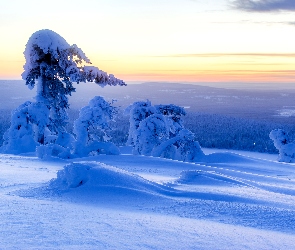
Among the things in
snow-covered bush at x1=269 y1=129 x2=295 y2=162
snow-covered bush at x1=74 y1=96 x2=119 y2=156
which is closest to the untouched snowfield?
snow-covered bush at x1=74 y1=96 x2=119 y2=156

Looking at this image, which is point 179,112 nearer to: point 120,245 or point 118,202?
point 118,202

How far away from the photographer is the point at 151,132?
21.8 metres

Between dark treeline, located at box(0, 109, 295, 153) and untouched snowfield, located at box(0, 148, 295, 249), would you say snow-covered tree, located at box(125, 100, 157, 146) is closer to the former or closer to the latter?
untouched snowfield, located at box(0, 148, 295, 249)

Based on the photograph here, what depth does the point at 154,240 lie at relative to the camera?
3.34 metres

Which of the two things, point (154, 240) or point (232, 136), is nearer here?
point (154, 240)

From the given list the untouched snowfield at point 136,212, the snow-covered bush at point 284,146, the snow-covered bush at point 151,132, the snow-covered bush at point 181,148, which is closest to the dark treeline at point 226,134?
the snow-covered bush at point 284,146

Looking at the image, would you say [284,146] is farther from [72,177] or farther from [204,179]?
[72,177]

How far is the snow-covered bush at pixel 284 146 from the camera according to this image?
28.1 meters

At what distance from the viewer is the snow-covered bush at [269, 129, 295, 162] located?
2810 centimetres

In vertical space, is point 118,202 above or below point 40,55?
below

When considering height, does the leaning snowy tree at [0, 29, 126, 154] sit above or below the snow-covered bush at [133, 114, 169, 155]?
above

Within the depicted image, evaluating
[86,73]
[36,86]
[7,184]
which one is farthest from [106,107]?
[7,184]

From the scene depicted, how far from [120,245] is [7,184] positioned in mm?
3281

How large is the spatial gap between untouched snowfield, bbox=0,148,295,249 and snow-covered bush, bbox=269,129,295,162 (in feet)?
74.0
